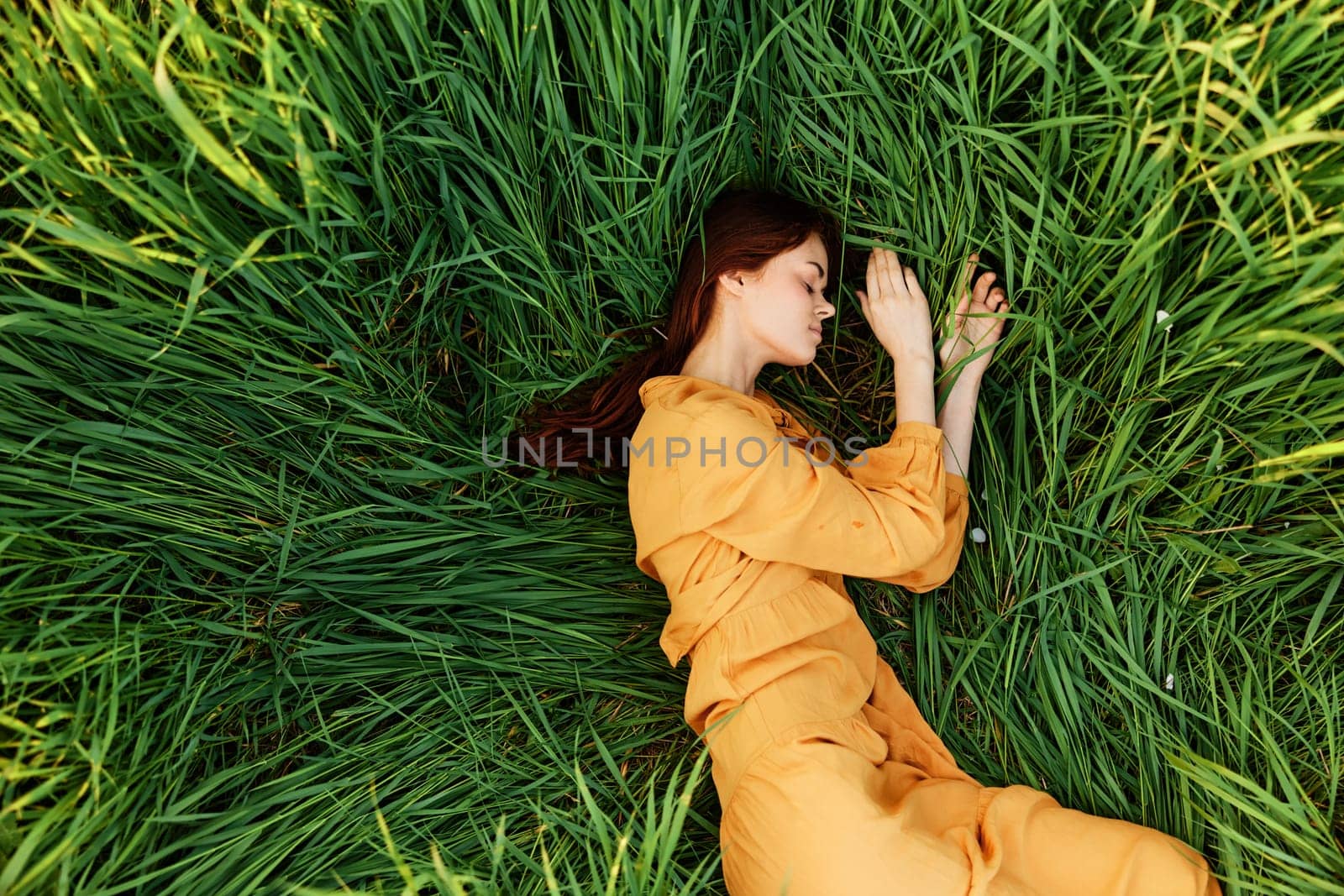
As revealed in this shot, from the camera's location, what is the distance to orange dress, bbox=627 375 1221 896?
1293 mm

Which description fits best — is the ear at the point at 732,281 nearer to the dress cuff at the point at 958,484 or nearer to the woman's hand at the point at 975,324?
the woman's hand at the point at 975,324

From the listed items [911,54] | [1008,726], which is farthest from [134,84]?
[1008,726]

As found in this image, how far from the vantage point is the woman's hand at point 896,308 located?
160 centimetres

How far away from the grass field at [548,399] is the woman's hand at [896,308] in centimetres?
5

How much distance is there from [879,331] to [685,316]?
0.44m

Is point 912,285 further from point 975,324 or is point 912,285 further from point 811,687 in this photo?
point 811,687

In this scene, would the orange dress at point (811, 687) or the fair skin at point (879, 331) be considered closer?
the orange dress at point (811, 687)

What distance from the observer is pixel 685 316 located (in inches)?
62.5

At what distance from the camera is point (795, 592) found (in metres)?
1.47

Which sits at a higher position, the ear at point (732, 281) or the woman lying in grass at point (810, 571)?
the ear at point (732, 281)

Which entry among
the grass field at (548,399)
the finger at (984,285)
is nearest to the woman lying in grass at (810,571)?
the finger at (984,285)

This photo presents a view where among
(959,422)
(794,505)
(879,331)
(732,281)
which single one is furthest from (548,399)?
(959,422)

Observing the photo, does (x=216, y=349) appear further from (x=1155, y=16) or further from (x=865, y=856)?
(x=1155, y=16)

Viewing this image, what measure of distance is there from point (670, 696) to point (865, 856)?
0.59 metres
